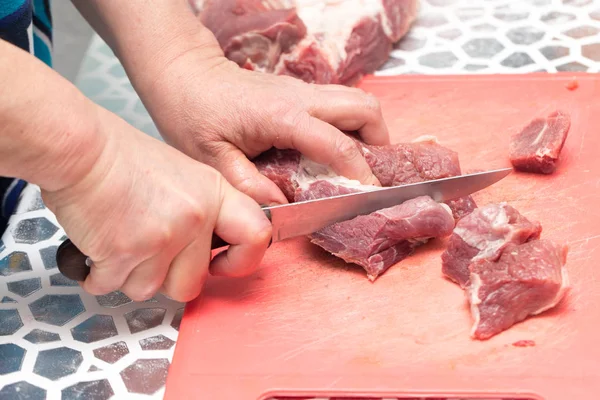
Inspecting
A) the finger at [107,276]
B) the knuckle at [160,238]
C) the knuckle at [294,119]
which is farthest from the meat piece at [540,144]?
the finger at [107,276]

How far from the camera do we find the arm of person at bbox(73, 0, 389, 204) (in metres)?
2.87

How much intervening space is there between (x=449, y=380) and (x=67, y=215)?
4.24 feet

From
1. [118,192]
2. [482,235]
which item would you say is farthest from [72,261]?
[482,235]

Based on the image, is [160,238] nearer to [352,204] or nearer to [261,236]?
[261,236]

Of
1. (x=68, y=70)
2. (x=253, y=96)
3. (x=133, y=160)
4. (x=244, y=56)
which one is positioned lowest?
(x=68, y=70)

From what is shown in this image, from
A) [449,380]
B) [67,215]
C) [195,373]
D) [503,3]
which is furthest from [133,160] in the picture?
[503,3]

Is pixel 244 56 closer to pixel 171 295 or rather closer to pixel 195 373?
pixel 171 295

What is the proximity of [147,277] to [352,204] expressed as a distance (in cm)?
80

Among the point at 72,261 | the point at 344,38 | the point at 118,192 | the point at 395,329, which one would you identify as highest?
the point at 118,192

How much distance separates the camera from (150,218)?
2.34 metres

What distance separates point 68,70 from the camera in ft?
16.6

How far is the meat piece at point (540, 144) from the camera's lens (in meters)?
3.10

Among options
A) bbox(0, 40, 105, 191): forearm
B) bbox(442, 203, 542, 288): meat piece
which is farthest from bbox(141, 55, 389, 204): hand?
bbox(0, 40, 105, 191): forearm

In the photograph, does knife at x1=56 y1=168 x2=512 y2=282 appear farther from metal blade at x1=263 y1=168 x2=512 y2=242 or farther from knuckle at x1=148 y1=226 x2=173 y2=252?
knuckle at x1=148 y1=226 x2=173 y2=252
